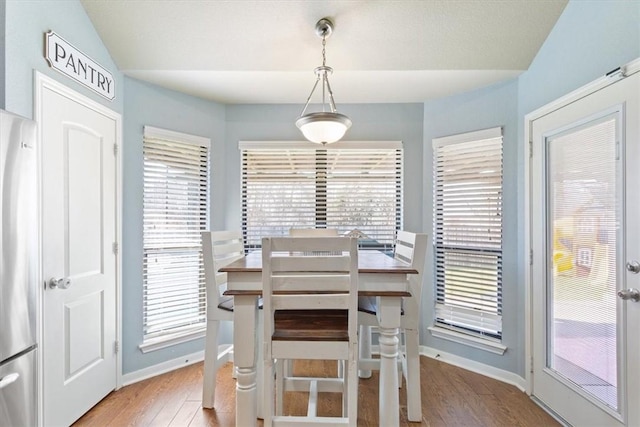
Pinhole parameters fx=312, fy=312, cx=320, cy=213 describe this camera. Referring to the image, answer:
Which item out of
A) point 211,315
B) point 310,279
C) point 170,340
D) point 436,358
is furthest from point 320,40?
point 436,358

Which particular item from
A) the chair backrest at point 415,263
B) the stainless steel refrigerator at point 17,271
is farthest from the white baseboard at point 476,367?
the stainless steel refrigerator at point 17,271

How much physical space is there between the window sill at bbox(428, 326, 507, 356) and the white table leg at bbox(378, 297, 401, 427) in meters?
1.31

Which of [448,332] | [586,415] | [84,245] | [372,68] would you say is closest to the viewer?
[586,415]

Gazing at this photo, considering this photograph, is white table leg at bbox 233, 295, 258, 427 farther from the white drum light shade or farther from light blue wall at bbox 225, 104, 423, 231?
light blue wall at bbox 225, 104, 423, 231

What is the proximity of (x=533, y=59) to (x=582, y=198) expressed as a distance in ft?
3.68

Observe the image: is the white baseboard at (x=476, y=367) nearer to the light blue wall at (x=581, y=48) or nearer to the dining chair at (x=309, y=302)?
the dining chair at (x=309, y=302)

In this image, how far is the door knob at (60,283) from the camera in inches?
70.6

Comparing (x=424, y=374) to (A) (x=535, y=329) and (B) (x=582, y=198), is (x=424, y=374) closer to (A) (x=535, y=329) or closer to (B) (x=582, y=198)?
(A) (x=535, y=329)

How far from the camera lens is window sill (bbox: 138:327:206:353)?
252 cm

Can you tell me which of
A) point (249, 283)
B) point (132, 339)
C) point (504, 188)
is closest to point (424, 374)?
point (504, 188)

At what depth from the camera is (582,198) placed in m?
1.85

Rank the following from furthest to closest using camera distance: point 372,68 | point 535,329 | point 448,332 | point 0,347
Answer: point 448,332, point 372,68, point 535,329, point 0,347

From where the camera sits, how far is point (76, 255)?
77.9 inches

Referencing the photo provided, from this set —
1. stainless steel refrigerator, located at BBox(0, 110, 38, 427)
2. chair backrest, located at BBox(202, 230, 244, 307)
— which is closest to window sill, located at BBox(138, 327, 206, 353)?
chair backrest, located at BBox(202, 230, 244, 307)
